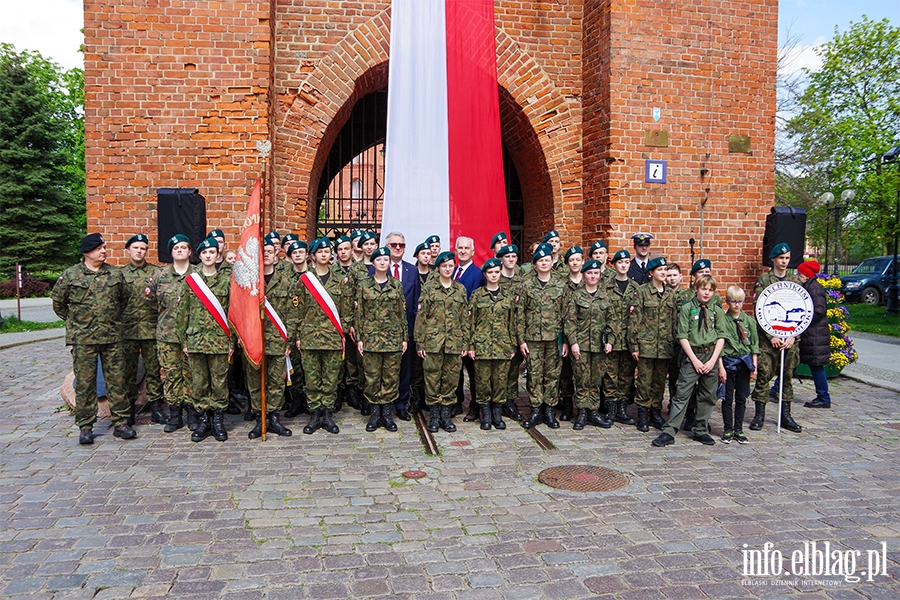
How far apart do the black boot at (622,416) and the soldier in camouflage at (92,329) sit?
4881 millimetres

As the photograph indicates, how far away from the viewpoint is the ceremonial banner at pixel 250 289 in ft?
19.1

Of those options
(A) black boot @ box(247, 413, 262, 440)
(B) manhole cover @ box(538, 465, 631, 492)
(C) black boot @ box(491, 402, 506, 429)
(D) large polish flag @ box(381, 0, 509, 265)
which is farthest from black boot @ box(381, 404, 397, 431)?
(D) large polish flag @ box(381, 0, 509, 265)

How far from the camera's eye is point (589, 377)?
6.52 meters

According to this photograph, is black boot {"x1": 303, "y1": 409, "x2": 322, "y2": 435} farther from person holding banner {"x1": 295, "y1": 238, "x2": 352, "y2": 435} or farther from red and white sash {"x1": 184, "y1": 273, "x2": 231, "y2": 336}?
red and white sash {"x1": 184, "y1": 273, "x2": 231, "y2": 336}

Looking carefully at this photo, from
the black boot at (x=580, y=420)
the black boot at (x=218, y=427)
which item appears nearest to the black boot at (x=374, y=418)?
the black boot at (x=218, y=427)

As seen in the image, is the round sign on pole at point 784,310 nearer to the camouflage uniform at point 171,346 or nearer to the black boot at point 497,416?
the black boot at point 497,416

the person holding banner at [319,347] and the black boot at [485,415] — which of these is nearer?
the person holding banner at [319,347]

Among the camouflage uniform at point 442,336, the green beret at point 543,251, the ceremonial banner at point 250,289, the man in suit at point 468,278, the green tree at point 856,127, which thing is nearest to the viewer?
the ceremonial banner at point 250,289

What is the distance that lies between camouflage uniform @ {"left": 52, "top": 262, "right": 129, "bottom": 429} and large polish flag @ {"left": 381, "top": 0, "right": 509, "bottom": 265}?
317cm

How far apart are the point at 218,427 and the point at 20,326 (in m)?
12.7

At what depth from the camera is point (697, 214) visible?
891 cm

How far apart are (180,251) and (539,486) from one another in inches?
161

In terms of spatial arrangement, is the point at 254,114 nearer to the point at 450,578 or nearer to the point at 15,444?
the point at 15,444

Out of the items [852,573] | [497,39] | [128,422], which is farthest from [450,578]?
[497,39]
